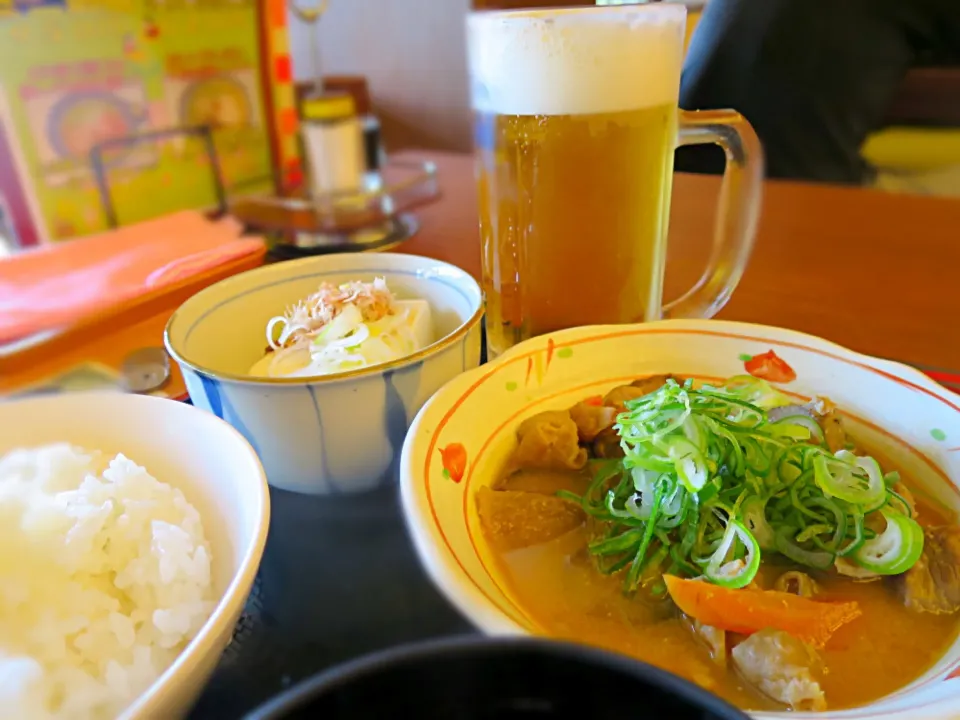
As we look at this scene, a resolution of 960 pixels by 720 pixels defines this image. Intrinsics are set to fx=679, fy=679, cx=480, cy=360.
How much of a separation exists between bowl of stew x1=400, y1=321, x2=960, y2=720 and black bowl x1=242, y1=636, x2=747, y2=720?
0.36 ft

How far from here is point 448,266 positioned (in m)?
0.74

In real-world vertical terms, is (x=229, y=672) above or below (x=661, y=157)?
below

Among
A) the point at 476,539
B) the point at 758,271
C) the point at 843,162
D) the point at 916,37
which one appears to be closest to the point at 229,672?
the point at 476,539

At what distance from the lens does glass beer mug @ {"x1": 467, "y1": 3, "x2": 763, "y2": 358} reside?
2.16 ft

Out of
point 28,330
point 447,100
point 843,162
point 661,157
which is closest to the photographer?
point 661,157

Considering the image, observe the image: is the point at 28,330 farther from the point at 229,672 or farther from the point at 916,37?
the point at 916,37

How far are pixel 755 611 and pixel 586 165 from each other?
1.48 ft

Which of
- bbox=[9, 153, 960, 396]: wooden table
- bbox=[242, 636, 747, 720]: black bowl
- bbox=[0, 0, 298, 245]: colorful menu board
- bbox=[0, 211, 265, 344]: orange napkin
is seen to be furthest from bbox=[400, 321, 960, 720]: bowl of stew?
bbox=[0, 0, 298, 245]: colorful menu board

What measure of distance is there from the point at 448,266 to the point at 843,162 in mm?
1581

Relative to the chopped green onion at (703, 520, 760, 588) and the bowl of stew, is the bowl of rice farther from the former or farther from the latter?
the chopped green onion at (703, 520, 760, 588)

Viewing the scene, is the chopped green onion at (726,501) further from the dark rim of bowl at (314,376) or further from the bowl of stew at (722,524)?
the dark rim of bowl at (314,376)

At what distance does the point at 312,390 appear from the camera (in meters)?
0.54

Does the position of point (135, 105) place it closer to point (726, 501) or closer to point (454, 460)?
point (454, 460)

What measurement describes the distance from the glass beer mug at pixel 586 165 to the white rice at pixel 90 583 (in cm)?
41
